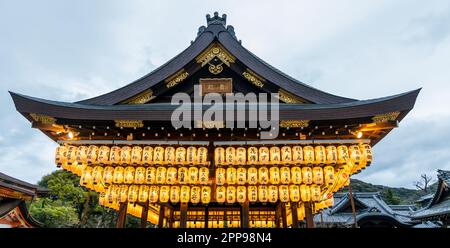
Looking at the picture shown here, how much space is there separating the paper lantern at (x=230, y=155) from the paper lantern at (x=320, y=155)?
260 centimetres

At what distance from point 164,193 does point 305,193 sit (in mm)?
4761

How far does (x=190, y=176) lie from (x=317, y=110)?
4482 mm

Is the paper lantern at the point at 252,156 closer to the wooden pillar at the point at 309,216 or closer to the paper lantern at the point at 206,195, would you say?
the paper lantern at the point at 206,195

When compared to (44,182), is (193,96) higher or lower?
lower

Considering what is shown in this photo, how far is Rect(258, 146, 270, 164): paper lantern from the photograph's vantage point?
8922 mm

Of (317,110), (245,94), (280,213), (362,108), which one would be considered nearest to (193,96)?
(245,94)

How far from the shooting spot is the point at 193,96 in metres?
10.9

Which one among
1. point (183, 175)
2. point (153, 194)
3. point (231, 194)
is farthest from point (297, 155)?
point (153, 194)

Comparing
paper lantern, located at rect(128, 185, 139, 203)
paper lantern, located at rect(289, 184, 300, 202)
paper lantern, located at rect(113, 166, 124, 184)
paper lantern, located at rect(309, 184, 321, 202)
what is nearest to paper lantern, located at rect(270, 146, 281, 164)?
paper lantern, located at rect(289, 184, 300, 202)

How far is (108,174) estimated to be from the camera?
30.6 feet

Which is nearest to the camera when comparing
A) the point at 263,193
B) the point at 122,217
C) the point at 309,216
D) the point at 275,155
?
the point at 275,155

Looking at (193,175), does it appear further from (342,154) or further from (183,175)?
(342,154)
